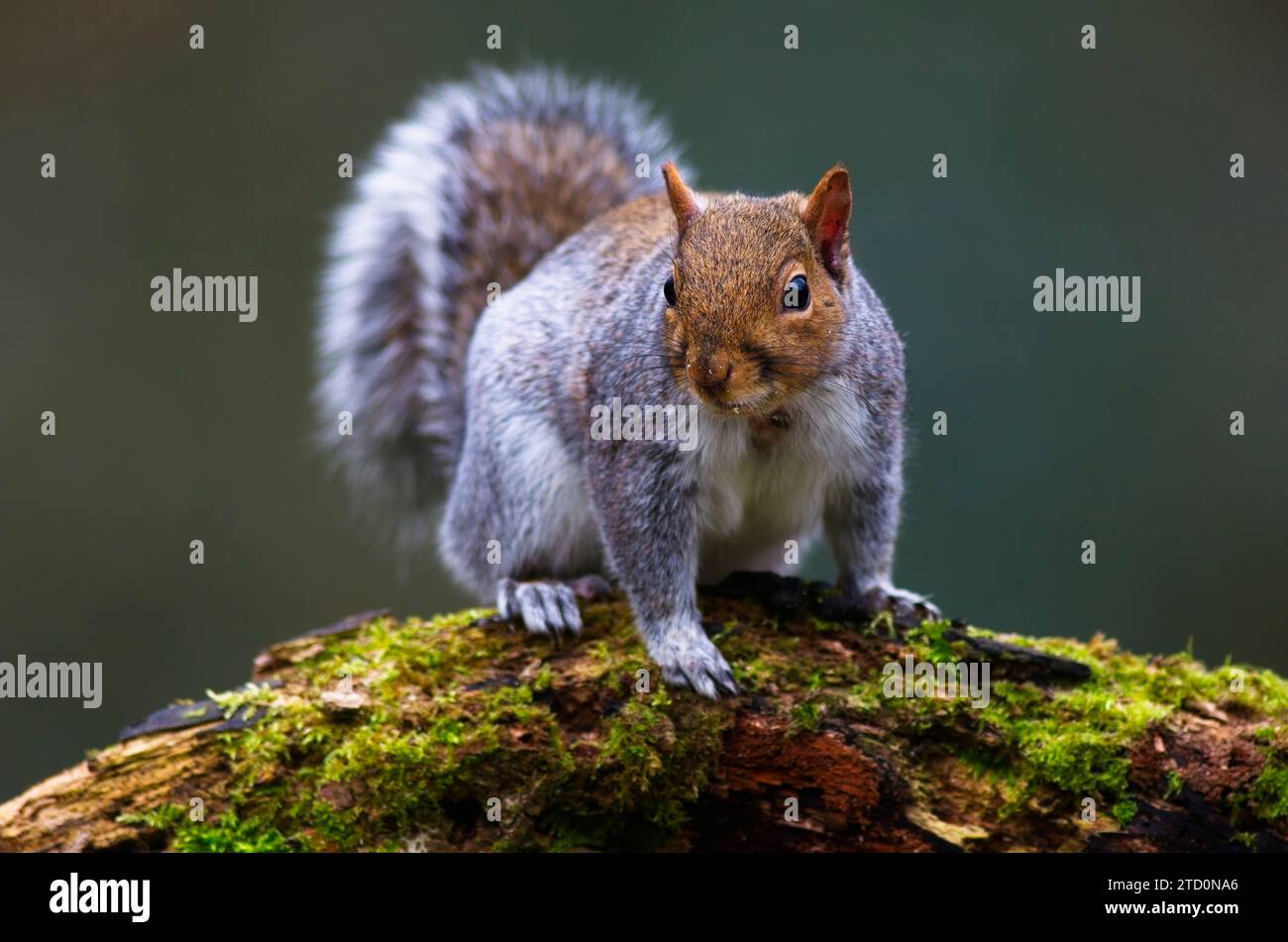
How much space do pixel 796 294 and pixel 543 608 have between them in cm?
84

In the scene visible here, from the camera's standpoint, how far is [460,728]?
2.11 meters

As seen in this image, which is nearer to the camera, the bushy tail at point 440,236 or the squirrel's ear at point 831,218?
the squirrel's ear at point 831,218

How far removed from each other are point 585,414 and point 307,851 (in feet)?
3.44

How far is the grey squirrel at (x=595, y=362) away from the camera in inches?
81.2

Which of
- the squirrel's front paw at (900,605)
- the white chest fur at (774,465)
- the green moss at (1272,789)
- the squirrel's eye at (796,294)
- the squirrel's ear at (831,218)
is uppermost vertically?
the squirrel's ear at (831,218)

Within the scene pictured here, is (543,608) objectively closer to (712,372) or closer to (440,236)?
(712,372)

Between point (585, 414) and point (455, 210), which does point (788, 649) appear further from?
point (455, 210)

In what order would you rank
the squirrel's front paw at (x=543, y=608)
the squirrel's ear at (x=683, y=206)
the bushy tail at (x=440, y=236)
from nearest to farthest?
the squirrel's ear at (x=683, y=206) < the squirrel's front paw at (x=543, y=608) < the bushy tail at (x=440, y=236)

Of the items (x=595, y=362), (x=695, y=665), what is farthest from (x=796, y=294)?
(x=695, y=665)

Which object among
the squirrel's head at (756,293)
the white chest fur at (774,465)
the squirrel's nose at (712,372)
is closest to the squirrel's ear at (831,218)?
the squirrel's head at (756,293)

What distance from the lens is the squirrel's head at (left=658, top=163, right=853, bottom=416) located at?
1.93 m

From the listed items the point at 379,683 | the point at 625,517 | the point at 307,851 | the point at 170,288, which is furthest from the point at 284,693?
the point at 170,288

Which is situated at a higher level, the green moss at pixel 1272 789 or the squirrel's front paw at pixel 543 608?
the squirrel's front paw at pixel 543 608

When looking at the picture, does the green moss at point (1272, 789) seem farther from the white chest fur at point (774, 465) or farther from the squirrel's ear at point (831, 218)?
the squirrel's ear at point (831, 218)
